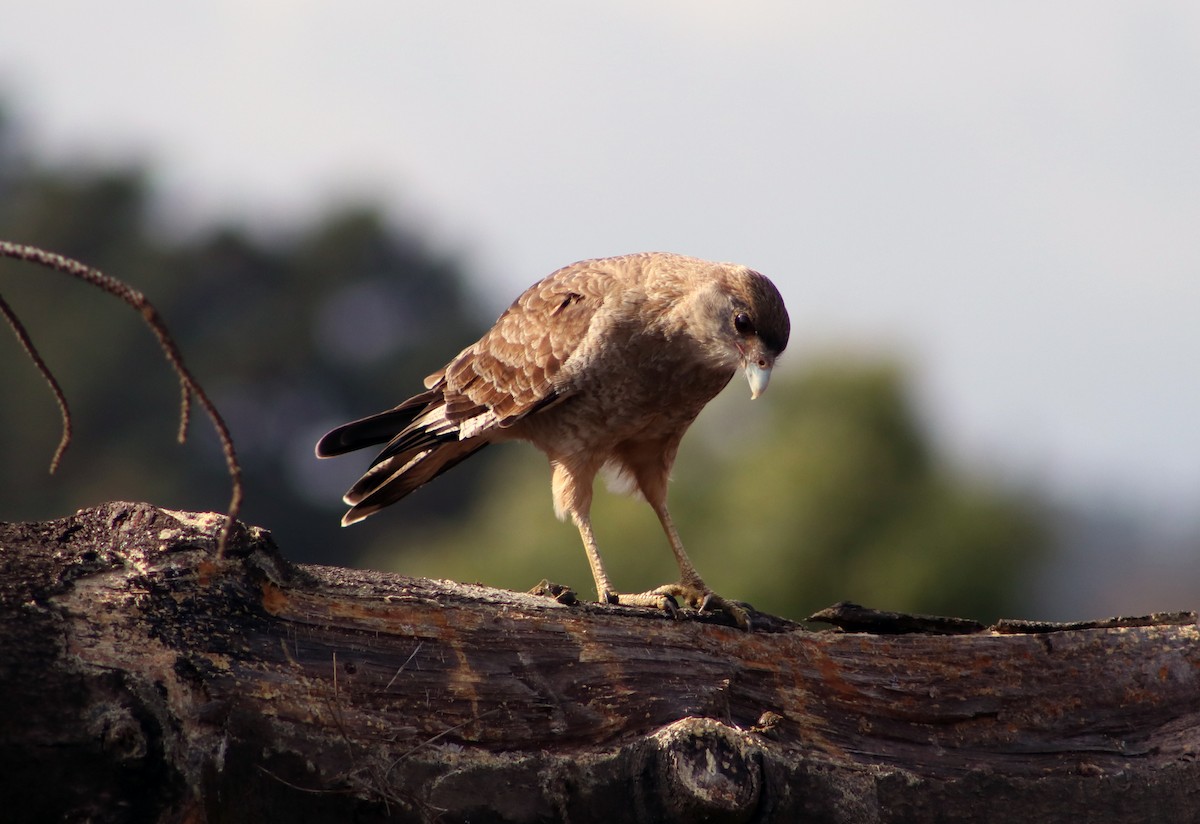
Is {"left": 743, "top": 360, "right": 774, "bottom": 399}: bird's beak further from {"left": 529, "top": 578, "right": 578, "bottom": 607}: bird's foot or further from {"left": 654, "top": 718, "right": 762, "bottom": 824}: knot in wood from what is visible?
{"left": 654, "top": 718, "right": 762, "bottom": 824}: knot in wood

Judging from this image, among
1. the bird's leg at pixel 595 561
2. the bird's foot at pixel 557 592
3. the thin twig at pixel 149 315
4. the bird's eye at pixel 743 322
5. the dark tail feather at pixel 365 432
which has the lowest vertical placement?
the bird's leg at pixel 595 561

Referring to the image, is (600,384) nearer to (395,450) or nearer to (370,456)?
(395,450)

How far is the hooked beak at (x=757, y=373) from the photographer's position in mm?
5547

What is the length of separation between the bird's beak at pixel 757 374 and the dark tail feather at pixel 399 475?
1.14m

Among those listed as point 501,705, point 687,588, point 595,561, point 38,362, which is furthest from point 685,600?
point 38,362

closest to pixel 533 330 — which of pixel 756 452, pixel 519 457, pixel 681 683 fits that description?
pixel 681 683

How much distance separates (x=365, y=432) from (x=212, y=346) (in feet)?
152

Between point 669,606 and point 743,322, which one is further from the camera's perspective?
point 743,322

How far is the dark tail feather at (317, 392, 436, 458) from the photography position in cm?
600

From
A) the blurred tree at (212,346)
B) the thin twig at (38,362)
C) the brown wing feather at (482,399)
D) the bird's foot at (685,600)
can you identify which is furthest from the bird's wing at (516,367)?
the blurred tree at (212,346)

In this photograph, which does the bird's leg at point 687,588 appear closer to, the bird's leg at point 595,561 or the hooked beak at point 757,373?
the bird's leg at point 595,561

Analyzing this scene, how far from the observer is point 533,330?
6020 millimetres

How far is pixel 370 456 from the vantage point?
33.8 meters

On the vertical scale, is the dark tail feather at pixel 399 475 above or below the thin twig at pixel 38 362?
below
